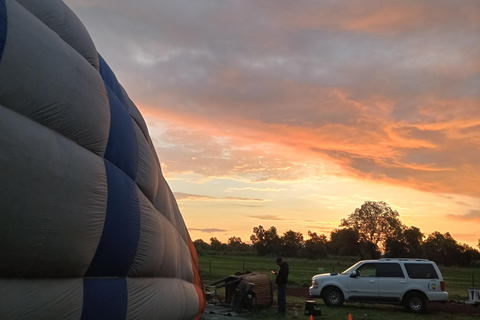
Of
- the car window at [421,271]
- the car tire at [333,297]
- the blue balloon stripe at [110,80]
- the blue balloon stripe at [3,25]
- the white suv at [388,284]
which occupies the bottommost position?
the car tire at [333,297]

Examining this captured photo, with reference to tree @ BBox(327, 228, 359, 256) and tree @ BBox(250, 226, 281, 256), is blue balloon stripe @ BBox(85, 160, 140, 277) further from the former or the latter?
tree @ BBox(250, 226, 281, 256)

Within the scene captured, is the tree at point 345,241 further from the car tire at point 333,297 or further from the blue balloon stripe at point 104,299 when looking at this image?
the blue balloon stripe at point 104,299

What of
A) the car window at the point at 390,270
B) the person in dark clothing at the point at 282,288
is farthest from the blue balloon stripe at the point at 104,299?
the car window at the point at 390,270

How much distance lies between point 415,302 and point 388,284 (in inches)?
37.7

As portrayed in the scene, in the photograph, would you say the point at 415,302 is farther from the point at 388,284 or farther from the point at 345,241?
the point at 345,241

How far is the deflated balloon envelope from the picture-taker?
148 inches

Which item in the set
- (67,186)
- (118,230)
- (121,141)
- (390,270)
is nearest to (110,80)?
(121,141)

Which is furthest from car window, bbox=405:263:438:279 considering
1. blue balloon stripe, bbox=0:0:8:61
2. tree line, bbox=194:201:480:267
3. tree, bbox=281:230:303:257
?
tree, bbox=281:230:303:257

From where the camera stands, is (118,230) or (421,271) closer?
(118,230)

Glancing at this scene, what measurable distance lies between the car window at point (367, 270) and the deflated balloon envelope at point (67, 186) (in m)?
10.5

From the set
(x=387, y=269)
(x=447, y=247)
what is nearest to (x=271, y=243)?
(x=447, y=247)

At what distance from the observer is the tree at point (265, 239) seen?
103 meters

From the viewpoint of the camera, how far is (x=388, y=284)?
14891 mm

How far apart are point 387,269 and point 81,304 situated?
12743mm
